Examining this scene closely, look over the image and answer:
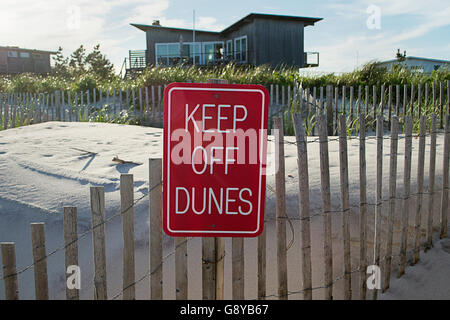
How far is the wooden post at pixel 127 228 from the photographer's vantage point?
2137 mm

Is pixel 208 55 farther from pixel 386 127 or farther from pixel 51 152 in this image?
pixel 51 152

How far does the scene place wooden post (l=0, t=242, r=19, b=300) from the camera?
2.27 metres

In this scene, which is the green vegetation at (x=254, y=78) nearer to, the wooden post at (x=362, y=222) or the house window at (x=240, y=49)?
the wooden post at (x=362, y=222)

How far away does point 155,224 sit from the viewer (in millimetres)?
2184

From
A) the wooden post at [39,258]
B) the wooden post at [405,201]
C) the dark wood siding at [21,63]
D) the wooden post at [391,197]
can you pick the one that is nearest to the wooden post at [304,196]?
the wooden post at [391,197]

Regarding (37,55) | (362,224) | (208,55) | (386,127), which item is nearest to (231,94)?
(362,224)

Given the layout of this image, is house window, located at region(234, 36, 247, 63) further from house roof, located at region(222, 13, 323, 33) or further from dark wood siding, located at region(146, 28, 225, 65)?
dark wood siding, located at region(146, 28, 225, 65)

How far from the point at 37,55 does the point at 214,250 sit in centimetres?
4067

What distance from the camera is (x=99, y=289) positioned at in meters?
2.28

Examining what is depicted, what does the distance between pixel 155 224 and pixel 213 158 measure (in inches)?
20.0

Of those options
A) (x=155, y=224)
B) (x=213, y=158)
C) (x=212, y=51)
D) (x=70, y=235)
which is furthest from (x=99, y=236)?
(x=212, y=51)

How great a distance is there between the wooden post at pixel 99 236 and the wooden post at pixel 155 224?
0.27 metres

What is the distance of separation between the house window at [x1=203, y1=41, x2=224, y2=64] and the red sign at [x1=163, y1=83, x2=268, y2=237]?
1052 inches

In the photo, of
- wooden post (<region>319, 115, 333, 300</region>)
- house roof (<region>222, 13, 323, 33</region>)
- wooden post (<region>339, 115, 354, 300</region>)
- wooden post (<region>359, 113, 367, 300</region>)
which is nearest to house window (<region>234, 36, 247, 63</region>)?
house roof (<region>222, 13, 323, 33</region>)
